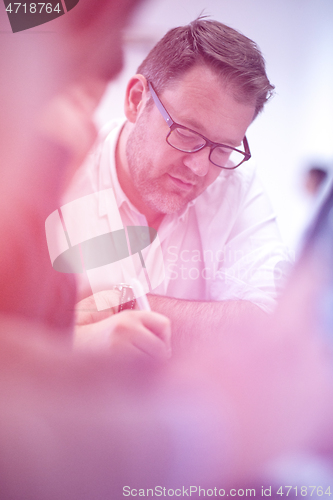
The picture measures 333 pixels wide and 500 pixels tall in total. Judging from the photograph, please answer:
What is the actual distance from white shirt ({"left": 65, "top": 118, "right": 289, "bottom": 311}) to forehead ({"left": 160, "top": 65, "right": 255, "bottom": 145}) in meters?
0.13

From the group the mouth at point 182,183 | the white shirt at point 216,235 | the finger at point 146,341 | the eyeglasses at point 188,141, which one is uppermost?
the eyeglasses at point 188,141

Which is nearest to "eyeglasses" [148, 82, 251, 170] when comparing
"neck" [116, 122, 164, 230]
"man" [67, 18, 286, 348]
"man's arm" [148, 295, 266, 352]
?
"man" [67, 18, 286, 348]

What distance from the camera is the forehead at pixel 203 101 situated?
2.95 ft

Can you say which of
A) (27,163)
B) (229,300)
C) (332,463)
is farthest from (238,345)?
(27,163)

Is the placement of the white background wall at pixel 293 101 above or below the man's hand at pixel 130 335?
above

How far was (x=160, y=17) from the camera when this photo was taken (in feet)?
3.16

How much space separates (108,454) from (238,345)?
42 cm

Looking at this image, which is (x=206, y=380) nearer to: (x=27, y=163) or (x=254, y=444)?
(x=254, y=444)

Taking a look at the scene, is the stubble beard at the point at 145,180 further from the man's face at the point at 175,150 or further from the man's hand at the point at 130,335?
the man's hand at the point at 130,335

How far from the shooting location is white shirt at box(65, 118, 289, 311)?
975 millimetres

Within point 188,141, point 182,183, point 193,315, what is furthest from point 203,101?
point 193,315

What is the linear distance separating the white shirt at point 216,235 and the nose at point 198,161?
2.7 inches

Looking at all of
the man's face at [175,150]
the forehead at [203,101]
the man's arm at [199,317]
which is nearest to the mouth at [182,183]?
the man's face at [175,150]

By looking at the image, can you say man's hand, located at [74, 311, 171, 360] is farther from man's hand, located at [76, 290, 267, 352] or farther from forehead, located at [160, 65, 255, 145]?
forehead, located at [160, 65, 255, 145]
